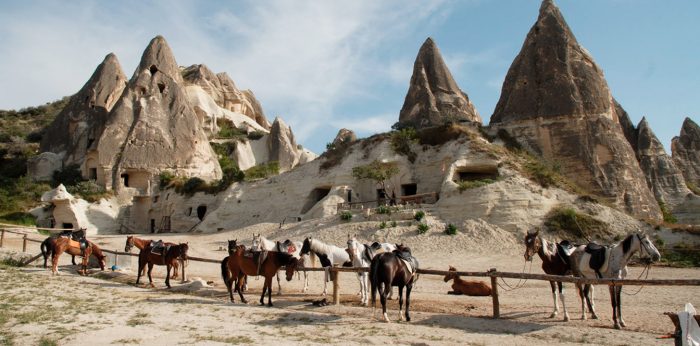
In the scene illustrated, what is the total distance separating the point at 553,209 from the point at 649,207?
36.0 feet

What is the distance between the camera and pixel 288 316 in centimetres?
1048

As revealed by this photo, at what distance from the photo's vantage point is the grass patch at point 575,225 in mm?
24047

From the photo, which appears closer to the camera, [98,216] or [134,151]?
[98,216]

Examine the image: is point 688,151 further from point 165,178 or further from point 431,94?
point 165,178

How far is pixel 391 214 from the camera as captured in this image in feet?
89.6

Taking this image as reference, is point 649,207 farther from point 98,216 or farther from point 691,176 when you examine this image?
point 98,216

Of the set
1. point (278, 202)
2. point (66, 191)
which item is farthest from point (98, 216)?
point (278, 202)

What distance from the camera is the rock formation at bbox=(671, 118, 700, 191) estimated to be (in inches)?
2062

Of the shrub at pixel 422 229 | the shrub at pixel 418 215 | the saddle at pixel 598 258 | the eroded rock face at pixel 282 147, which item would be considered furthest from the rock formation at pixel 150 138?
the saddle at pixel 598 258

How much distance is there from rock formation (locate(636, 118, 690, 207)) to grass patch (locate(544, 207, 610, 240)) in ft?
73.4

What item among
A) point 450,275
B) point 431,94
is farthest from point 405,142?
point 450,275

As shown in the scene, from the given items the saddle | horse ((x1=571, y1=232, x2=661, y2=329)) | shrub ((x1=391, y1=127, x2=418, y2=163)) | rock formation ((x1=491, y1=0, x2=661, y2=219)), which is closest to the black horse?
horse ((x1=571, y1=232, x2=661, y2=329))

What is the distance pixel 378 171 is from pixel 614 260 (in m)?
23.0

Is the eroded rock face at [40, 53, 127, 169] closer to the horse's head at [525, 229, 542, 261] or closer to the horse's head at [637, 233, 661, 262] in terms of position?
the horse's head at [525, 229, 542, 261]
